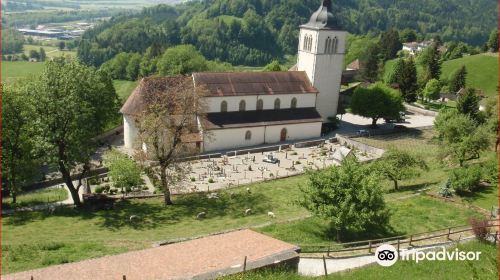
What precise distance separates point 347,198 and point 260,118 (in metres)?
31.1

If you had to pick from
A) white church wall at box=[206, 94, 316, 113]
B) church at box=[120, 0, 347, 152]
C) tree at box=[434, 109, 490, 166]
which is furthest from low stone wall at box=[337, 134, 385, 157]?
tree at box=[434, 109, 490, 166]

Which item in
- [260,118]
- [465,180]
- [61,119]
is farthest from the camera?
[260,118]

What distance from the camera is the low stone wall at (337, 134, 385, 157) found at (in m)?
50.7

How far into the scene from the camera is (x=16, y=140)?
34469 millimetres

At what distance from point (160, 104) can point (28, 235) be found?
1316 centimetres

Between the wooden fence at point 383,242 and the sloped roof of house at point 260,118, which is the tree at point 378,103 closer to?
the sloped roof of house at point 260,118

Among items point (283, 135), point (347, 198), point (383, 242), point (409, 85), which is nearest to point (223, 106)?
point (283, 135)

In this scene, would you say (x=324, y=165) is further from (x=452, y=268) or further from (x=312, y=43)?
(x=452, y=268)

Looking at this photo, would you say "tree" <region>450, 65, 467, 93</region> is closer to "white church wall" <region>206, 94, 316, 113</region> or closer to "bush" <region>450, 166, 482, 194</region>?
"white church wall" <region>206, 94, 316, 113</region>

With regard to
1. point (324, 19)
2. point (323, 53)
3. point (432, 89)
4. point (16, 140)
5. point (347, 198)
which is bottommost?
point (432, 89)

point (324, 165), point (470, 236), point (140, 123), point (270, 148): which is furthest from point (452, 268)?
point (270, 148)

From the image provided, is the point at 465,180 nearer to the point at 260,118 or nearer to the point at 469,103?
the point at 260,118

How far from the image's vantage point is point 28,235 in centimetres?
2792

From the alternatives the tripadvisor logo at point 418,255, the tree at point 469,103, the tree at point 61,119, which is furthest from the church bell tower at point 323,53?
the tripadvisor logo at point 418,255
